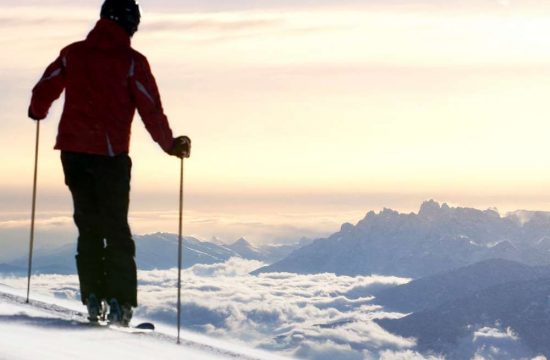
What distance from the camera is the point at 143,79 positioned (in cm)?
801

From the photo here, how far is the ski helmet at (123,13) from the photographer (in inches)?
320

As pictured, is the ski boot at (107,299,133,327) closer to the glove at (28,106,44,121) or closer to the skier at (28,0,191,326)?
the skier at (28,0,191,326)

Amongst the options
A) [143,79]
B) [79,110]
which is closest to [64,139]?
[79,110]

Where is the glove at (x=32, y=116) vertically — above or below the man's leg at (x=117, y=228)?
above

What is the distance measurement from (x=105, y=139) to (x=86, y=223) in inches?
31.0

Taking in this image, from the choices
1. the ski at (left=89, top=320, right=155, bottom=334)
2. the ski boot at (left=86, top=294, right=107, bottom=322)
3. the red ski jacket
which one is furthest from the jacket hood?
the ski at (left=89, top=320, right=155, bottom=334)

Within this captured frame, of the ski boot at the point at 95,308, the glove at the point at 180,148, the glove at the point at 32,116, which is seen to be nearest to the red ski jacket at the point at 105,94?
the glove at the point at 180,148

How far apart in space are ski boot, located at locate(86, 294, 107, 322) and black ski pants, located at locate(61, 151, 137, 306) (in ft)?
0.14

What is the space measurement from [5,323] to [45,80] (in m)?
2.34

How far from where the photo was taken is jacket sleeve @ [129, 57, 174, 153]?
8.00 metres

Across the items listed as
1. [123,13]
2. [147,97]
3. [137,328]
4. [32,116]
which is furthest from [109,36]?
[137,328]

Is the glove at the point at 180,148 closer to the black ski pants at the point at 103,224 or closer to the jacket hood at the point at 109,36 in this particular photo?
the black ski pants at the point at 103,224

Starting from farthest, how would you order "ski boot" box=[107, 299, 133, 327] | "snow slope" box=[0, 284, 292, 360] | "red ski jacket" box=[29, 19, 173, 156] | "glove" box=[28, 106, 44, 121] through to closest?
1. "glove" box=[28, 106, 44, 121]
2. "ski boot" box=[107, 299, 133, 327]
3. "red ski jacket" box=[29, 19, 173, 156]
4. "snow slope" box=[0, 284, 292, 360]

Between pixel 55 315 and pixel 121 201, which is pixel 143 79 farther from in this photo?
pixel 55 315
